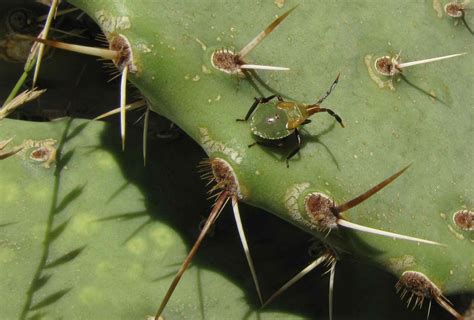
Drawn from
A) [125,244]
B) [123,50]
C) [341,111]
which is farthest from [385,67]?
[125,244]

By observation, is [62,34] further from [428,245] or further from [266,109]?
[428,245]

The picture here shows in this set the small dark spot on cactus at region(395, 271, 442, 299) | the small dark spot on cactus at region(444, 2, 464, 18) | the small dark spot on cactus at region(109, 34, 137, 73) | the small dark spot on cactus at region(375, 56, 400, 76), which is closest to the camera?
the small dark spot on cactus at region(109, 34, 137, 73)

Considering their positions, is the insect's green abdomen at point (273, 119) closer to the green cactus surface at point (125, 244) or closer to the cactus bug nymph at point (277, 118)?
the cactus bug nymph at point (277, 118)

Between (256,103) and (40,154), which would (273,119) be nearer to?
(256,103)

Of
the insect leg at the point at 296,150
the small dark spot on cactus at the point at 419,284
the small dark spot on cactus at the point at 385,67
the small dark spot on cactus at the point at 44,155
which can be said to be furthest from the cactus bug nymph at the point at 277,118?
the small dark spot on cactus at the point at 44,155

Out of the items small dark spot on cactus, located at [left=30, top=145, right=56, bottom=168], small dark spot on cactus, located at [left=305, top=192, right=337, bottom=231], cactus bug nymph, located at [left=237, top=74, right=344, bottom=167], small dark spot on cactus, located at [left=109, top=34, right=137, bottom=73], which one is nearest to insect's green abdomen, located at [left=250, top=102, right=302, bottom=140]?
cactus bug nymph, located at [left=237, top=74, right=344, bottom=167]

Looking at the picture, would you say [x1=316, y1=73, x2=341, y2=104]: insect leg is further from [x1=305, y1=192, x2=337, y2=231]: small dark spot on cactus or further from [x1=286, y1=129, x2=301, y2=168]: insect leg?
[x1=305, y1=192, x2=337, y2=231]: small dark spot on cactus

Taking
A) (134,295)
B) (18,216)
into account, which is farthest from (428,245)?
(18,216)
